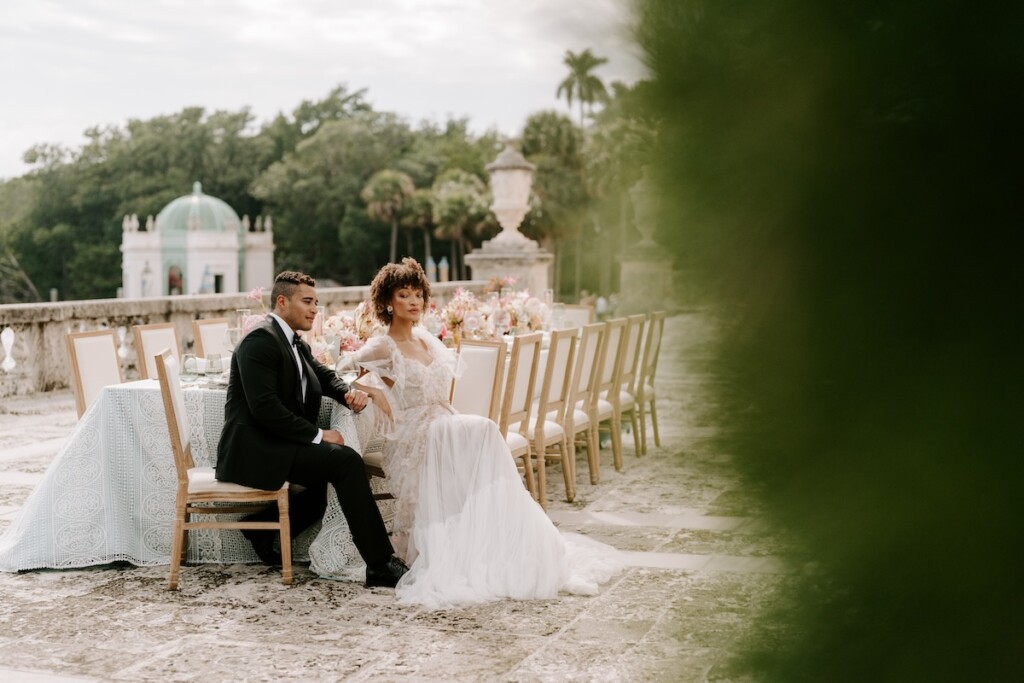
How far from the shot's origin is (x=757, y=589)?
1.25 meters

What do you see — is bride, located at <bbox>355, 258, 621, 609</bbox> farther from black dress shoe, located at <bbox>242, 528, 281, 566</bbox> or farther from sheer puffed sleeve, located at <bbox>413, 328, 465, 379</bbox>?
black dress shoe, located at <bbox>242, 528, 281, 566</bbox>

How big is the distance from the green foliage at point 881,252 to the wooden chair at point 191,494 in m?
4.11

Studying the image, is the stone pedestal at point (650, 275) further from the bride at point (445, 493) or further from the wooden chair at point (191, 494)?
the wooden chair at point (191, 494)

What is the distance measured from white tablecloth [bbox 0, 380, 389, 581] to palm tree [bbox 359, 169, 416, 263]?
181 ft

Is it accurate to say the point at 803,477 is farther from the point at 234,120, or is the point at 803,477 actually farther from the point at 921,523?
the point at 234,120

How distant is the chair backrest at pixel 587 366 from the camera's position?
736cm

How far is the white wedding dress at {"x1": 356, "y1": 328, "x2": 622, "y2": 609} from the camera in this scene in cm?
494

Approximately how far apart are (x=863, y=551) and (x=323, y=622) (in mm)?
3680

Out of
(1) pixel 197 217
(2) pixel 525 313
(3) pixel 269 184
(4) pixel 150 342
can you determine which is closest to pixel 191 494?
(4) pixel 150 342

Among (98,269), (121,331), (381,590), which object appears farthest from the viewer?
(98,269)

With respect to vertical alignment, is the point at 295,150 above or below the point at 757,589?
above

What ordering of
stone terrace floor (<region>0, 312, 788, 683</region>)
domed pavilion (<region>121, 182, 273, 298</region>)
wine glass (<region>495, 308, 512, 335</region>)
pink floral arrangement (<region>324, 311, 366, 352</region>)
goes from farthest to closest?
1. domed pavilion (<region>121, 182, 273, 298</region>)
2. wine glass (<region>495, 308, 512, 335</region>)
3. pink floral arrangement (<region>324, 311, 366, 352</region>)
4. stone terrace floor (<region>0, 312, 788, 683</region>)

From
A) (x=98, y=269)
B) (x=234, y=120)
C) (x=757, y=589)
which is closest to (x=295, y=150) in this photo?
(x=234, y=120)

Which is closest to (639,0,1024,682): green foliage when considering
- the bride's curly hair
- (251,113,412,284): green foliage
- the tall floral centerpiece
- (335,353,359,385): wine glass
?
the bride's curly hair
